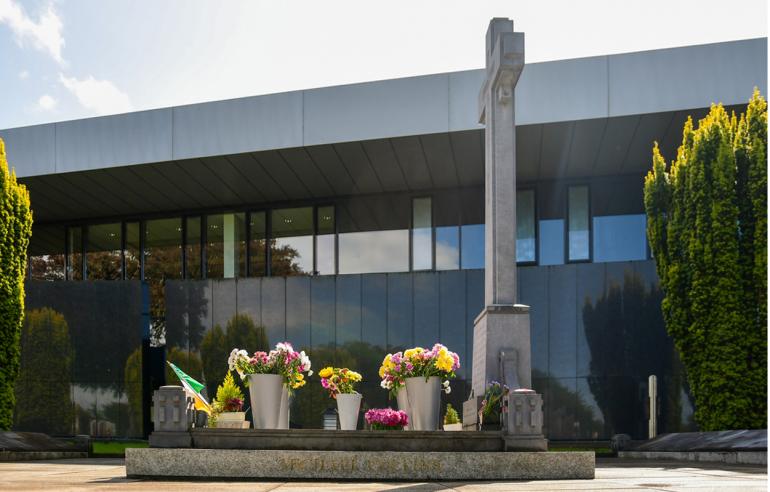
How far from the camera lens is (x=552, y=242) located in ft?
75.1

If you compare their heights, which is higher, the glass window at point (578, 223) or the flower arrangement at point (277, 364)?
the glass window at point (578, 223)

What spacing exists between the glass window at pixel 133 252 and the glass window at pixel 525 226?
12234 mm

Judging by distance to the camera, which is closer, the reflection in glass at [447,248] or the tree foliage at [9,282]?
the tree foliage at [9,282]

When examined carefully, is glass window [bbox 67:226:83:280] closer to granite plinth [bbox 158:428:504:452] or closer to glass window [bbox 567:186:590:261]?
glass window [bbox 567:186:590:261]

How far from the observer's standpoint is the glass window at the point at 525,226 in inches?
902

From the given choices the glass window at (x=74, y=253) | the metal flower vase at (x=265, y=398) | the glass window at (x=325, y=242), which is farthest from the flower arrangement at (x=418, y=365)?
the glass window at (x=74, y=253)

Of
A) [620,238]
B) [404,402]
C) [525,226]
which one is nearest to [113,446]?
[525,226]

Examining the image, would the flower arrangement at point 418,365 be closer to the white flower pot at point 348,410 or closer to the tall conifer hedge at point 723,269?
the white flower pot at point 348,410

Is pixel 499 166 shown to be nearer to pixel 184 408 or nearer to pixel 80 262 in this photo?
pixel 184 408

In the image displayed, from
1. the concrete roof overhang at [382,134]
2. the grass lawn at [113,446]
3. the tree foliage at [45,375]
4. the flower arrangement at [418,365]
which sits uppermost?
the concrete roof overhang at [382,134]

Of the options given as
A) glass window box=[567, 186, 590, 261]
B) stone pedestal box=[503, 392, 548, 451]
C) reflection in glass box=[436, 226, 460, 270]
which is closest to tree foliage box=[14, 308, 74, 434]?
reflection in glass box=[436, 226, 460, 270]

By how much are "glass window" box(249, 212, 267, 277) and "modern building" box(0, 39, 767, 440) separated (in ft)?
0.22

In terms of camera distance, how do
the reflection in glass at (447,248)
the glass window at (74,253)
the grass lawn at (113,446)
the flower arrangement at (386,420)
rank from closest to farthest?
the flower arrangement at (386,420) < the grass lawn at (113,446) < the reflection in glass at (447,248) < the glass window at (74,253)

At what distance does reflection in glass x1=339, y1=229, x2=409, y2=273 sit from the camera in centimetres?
2411
